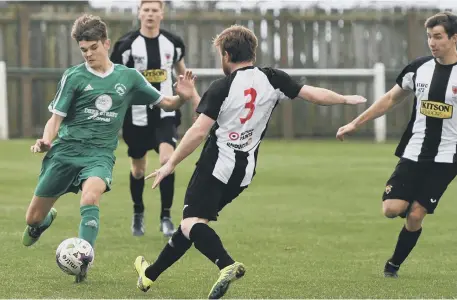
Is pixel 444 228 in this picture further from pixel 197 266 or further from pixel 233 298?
pixel 233 298

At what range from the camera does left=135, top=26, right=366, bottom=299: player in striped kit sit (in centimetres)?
720

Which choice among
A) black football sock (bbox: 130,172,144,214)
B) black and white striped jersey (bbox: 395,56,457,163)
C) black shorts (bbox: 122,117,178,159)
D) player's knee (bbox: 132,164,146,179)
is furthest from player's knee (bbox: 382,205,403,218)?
player's knee (bbox: 132,164,146,179)

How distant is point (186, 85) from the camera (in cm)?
784

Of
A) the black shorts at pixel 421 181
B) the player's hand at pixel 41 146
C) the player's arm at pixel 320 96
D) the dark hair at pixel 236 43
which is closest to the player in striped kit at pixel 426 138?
the black shorts at pixel 421 181

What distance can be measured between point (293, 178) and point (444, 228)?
4.82 meters

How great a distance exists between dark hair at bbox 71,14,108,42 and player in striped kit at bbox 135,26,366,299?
1.47 metres

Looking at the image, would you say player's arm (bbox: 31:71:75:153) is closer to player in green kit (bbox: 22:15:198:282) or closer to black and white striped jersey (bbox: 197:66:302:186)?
player in green kit (bbox: 22:15:198:282)

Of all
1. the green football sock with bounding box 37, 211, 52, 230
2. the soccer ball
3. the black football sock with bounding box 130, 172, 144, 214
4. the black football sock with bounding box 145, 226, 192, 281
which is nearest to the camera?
the black football sock with bounding box 145, 226, 192, 281

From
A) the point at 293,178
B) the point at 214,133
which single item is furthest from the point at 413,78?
the point at 293,178

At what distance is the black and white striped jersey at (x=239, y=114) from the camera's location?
7230 millimetres

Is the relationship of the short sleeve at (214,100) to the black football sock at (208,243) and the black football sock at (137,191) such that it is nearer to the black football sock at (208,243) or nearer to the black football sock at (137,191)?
the black football sock at (208,243)

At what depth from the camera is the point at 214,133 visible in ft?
24.3

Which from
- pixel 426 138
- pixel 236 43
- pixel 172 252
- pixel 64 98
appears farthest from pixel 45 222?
pixel 426 138

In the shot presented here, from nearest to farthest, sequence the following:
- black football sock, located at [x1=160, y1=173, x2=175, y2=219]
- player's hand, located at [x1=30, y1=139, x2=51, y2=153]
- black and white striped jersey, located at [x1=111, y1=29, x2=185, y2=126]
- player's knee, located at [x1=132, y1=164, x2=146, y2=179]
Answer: player's hand, located at [x1=30, y1=139, x2=51, y2=153], black football sock, located at [x1=160, y1=173, x2=175, y2=219], black and white striped jersey, located at [x1=111, y1=29, x2=185, y2=126], player's knee, located at [x1=132, y1=164, x2=146, y2=179]
